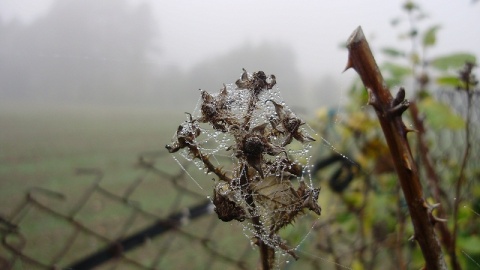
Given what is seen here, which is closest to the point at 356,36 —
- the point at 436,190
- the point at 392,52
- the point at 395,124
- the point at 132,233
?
the point at 395,124

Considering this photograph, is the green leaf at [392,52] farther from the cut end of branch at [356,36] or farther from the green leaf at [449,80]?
the cut end of branch at [356,36]

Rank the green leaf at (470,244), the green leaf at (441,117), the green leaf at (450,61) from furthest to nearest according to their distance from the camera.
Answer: the green leaf at (441,117), the green leaf at (450,61), the green leaf at (470,244)

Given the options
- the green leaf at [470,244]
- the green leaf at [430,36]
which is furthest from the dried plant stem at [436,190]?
A: the green leaf at [430,36]

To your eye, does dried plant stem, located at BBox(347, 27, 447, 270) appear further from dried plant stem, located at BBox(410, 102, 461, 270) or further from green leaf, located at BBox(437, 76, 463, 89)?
green leaf, located at BBox(437, 76, 463, 89)

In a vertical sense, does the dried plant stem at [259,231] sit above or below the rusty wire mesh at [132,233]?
below

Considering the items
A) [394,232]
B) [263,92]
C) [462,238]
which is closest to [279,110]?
[263,92]

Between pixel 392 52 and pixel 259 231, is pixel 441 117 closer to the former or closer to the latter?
pixel 392 52
